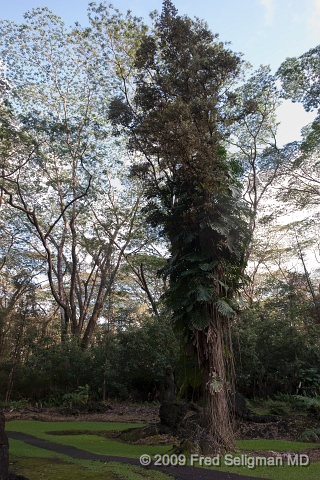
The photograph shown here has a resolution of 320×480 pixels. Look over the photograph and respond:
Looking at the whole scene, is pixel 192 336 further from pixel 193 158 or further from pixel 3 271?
pixel 3 271

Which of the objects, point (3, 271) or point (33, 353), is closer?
point (33, 353)

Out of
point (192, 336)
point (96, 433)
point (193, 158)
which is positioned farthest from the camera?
point (96, 433)

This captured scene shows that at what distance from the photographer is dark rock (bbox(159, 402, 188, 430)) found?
812 centimetres

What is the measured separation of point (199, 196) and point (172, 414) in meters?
4.58

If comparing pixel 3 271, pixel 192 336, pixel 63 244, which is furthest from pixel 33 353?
pixel 192 336

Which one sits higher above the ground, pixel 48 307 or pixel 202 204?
pixel 48 307

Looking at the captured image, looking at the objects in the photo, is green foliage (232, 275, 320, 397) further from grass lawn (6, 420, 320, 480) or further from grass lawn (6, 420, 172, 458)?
grass lawn (6, 420, 320, 480)

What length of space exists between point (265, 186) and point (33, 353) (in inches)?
478

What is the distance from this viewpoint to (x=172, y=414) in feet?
26.9

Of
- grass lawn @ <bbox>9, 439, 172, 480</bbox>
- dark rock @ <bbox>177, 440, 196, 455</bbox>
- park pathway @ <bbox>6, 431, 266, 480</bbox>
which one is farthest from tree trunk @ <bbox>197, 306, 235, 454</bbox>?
grass lawn @ <bbox>9, 439, 172, 480</bbox>

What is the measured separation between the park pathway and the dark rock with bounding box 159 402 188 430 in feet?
6.51

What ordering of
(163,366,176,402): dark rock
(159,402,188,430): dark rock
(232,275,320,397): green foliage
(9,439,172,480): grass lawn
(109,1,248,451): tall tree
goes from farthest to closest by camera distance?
(232,275,320,397): green foliage → (163,366,176,402): dark rock → (159,402,188,430): dark rock → (109,1,248,451): tall tree → (9,439,172,480): grass lawn

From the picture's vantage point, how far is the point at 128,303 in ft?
78.1

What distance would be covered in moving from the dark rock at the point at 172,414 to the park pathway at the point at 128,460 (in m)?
1.98
